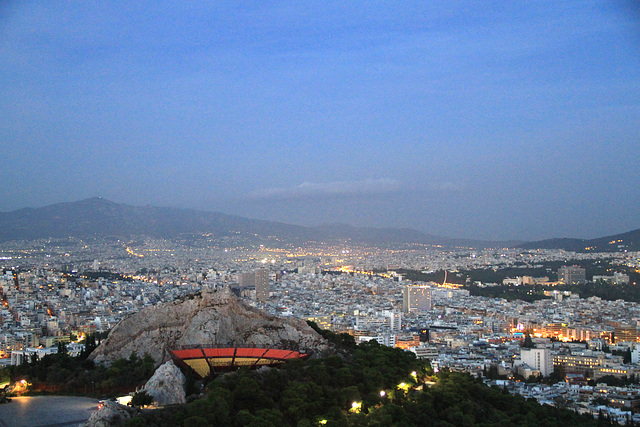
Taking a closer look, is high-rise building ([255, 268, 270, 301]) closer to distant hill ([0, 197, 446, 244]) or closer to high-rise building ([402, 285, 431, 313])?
high-rise building ([402, 285, 431, 313])

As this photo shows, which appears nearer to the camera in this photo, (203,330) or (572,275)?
(203,330)

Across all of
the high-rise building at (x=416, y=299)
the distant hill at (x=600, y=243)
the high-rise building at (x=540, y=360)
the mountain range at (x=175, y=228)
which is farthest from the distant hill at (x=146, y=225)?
→ the high-rise building at (x=540, y=360)

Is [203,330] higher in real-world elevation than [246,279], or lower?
higher

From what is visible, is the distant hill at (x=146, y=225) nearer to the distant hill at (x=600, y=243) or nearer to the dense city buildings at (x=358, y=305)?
the dense city buildings at (x=358, y=305)

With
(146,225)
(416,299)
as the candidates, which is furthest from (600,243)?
(146,225)

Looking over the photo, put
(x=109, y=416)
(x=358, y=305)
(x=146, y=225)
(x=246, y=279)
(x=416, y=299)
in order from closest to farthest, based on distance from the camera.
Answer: (x=109, y=416) → (x=358, y=305) → (x=416, y=299) → (x=246, y=279) → (x=146, y=225)

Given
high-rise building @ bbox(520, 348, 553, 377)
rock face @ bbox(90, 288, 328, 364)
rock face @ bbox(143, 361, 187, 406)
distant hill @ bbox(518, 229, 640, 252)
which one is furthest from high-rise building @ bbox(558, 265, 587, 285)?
rock face @ bbox(143, 361, 187, 406)

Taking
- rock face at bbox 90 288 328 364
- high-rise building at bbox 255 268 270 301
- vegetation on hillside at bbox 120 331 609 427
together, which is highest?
rock face at bbox 90 288 328 364

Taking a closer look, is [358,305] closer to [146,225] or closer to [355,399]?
[355,399]
